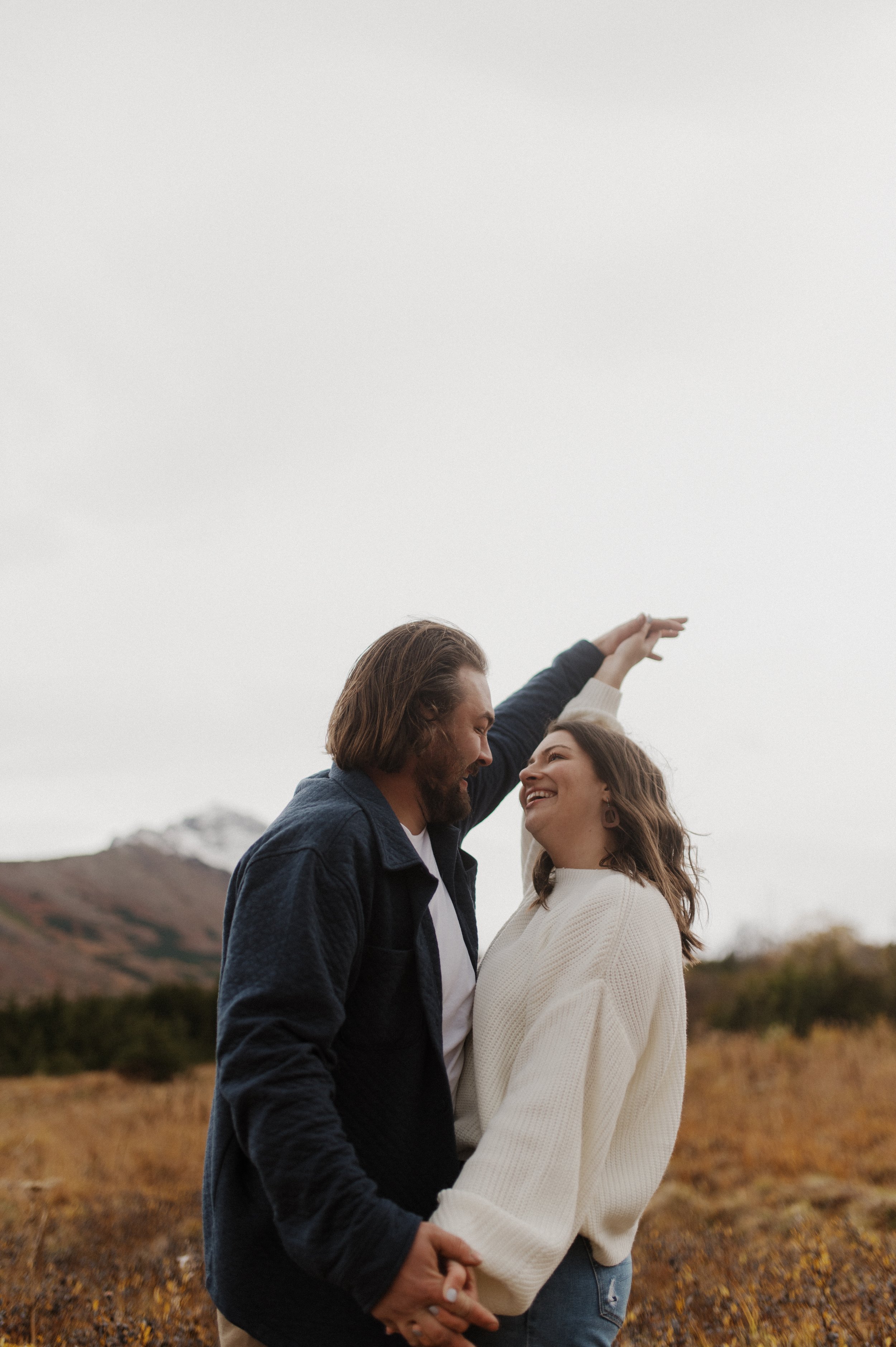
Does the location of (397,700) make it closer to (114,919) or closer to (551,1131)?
(551,1131)

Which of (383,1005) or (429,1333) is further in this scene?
(383,1005)

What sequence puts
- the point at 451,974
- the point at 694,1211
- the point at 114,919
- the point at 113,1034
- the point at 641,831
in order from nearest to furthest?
the point at 451,974, the point at 641,831, the point at 694,1211, the point at 113,1034, the point at 114,919

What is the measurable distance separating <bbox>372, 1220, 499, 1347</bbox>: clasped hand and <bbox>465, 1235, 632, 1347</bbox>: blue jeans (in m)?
0.25

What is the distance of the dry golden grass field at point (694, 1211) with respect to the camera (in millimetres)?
3602

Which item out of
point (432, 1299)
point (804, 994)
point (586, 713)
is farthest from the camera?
point (804, 994)

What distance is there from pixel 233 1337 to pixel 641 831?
4.34 ft

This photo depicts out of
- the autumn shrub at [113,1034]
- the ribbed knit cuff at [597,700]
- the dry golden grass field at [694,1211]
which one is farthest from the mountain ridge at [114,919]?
the ribbed knit cuff at [597,700]

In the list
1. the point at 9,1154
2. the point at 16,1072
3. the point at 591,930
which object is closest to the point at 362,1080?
the point at 591,930

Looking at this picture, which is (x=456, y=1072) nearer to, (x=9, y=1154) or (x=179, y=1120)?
(x=9, y=1154)

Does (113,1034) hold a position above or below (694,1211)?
below

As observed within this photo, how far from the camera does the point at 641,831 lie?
7.45ft

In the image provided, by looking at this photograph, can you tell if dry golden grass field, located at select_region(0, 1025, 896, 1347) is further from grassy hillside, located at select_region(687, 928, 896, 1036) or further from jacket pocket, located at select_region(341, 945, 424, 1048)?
jacket pocket, located at select_region(341, 945, 424, 1048)

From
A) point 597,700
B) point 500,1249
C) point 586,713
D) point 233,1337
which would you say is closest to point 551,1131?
point 500,1249

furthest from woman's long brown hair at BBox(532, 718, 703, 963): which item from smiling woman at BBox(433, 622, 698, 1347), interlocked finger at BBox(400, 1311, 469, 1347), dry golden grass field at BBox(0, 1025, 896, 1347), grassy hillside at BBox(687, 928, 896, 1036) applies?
grassy hillside at BBox(687, 928, 896, 1036)
